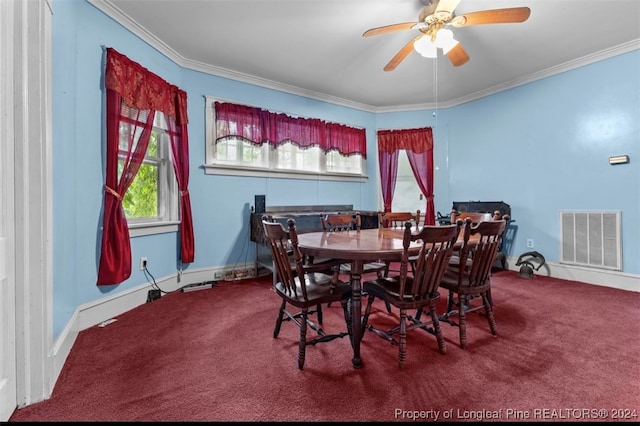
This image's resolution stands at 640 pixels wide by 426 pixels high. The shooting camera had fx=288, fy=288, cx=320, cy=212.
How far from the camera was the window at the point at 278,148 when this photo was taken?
140 inches

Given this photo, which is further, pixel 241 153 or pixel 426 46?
pixel 241 153

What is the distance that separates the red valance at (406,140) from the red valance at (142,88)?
3.10 meters

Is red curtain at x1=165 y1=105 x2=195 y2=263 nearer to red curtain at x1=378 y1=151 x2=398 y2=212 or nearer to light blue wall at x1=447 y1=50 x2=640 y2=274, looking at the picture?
red curtain at x1=378 y1=151 x2=398 y2=212

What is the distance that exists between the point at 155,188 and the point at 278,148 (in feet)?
5.39

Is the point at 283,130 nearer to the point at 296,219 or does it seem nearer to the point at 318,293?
the point at 296,219

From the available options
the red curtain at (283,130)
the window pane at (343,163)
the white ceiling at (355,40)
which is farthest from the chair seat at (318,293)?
the window pane at (343,163)

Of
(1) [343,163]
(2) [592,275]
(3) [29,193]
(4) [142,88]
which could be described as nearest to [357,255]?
(3) [29,193]

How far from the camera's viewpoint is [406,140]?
4828 mm

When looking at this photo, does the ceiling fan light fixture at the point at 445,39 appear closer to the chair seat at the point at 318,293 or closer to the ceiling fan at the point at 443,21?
the ceiling fan at the point at 443,21

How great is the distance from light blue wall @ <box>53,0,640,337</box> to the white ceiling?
17 centimetres

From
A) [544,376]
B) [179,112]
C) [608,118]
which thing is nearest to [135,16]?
[179,112]

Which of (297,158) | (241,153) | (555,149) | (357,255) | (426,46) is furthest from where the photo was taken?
(297,158)

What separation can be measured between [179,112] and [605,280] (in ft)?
16.6

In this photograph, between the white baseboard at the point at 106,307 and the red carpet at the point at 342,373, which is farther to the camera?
the white baseboard at the point at 106,307
